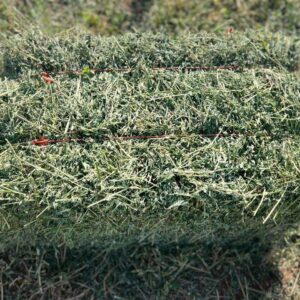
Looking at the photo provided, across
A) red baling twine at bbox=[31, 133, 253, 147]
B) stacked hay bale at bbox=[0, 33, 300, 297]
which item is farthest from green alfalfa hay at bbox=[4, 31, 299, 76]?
red baling twine at bbox=[31, 133, 253, 147]

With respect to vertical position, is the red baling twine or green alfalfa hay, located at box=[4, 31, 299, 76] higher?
green alfalfa hay, located at box=[4, 31, 299, 76]

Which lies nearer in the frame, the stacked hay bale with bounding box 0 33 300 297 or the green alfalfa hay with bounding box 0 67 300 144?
the stacked hay bale with bounding box 0 33 300 297

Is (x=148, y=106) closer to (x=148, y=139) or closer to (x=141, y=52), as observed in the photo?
(x=148, y=139)

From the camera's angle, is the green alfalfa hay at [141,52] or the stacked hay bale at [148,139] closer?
the stacked hay bale at [148,139]

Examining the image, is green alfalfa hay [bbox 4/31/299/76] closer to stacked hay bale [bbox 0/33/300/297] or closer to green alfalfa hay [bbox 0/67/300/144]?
stacked hay bale [bbox 0/33/300/297]

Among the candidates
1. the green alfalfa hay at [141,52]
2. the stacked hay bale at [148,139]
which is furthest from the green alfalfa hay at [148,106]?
the green alfalfa hay at [141,52]

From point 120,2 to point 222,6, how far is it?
0.88 metres

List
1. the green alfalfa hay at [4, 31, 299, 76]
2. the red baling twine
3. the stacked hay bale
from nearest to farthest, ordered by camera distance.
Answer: the stacked hay bale < the red baling twine < the green alfalfa hay at [4, 31, 299, 76]

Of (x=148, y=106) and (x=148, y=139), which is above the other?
(x=148, y=106)

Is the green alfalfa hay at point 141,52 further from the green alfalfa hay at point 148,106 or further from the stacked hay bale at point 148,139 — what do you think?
the green alfalfa hay at point 148,106

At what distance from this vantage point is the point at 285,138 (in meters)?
2.88

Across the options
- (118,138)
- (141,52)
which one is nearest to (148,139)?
(118,138)

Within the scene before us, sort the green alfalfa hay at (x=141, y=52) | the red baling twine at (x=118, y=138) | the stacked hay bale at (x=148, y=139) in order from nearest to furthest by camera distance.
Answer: the stacked hay bale at (x=148, y=139) < the red baling twine at (x=118, y=138) < the green alfalfa hay at (x=141, y=52)

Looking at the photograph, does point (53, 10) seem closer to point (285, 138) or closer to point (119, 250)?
point (119, 250)
